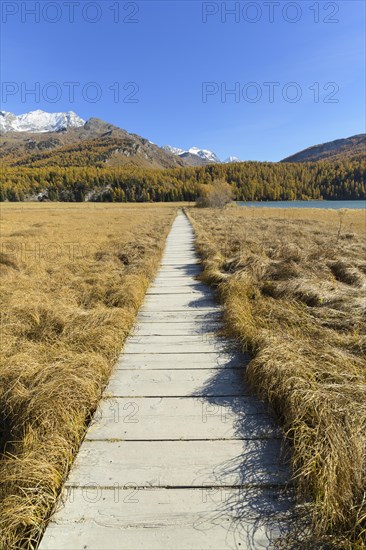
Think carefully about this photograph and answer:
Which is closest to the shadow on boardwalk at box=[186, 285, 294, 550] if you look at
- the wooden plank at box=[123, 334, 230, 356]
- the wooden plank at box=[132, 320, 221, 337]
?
the wooden plank at box=[123, 334, 230, 356]

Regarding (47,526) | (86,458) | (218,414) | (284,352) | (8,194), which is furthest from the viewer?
→ (8,194)

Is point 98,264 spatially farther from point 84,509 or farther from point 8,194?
point 8,194

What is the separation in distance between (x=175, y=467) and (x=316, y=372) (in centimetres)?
159

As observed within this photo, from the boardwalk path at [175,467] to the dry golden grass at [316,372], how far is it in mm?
211

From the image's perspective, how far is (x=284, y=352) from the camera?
300 centimetres

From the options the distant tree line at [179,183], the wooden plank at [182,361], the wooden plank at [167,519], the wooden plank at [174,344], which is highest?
the distant tree line at [179,183]

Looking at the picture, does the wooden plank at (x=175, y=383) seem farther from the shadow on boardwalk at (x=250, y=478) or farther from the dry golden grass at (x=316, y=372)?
the dry golden grass at (x=316, y=372)

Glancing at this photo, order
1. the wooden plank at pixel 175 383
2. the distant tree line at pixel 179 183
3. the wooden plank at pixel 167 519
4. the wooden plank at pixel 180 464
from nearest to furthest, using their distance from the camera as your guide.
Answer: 1. the wooden plank at pixel 167 519
2. the wooden plank at pixel 180 464
3. the wooden plank at pixel 175 383
4. the distant tree line at pixel 179 183

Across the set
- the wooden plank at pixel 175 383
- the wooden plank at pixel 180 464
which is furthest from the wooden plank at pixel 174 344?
the wooden plank at pixel 180 464

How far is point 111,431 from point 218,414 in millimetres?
937

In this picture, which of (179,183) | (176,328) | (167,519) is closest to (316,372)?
(167,519)

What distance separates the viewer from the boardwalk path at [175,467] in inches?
63.2

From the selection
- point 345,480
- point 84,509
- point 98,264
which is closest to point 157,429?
point 84,509

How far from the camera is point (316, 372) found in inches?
107
